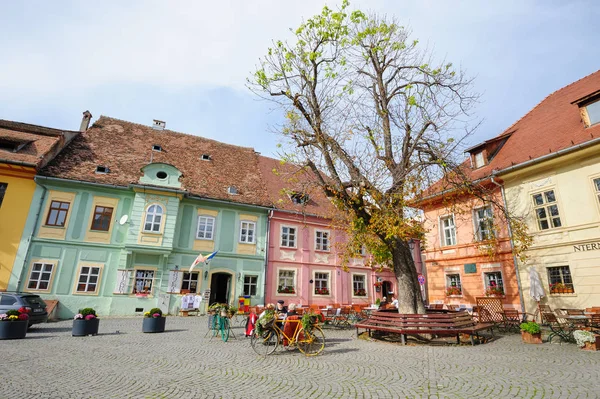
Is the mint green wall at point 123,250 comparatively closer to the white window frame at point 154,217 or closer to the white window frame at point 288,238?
the white window frame at point 154,217

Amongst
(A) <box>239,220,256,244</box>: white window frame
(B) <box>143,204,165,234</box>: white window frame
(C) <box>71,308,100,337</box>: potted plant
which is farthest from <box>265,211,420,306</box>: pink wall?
(C) <box>71,308,100,337</box>: potted plant

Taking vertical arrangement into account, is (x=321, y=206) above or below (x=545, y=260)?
above

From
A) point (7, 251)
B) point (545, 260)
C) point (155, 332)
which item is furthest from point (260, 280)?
point (545, 260)

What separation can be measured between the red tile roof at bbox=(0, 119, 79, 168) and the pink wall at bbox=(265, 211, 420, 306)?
45.0 feet

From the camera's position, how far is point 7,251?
650 inches

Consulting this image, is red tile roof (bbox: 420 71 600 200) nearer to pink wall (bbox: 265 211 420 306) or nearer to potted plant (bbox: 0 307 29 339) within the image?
pink wall (bbox: 265 211 420 306)

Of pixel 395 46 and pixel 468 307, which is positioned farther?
pixel 468 307

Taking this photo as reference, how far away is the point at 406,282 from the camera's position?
11.3 meters

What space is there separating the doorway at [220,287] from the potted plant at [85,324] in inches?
380

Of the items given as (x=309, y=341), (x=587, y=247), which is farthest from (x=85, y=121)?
(x=587, y=247)

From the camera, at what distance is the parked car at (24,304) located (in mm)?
12367

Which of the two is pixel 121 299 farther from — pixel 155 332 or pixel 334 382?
pixel 334 382

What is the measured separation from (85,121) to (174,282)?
13.8 metres

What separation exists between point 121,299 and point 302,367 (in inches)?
575
